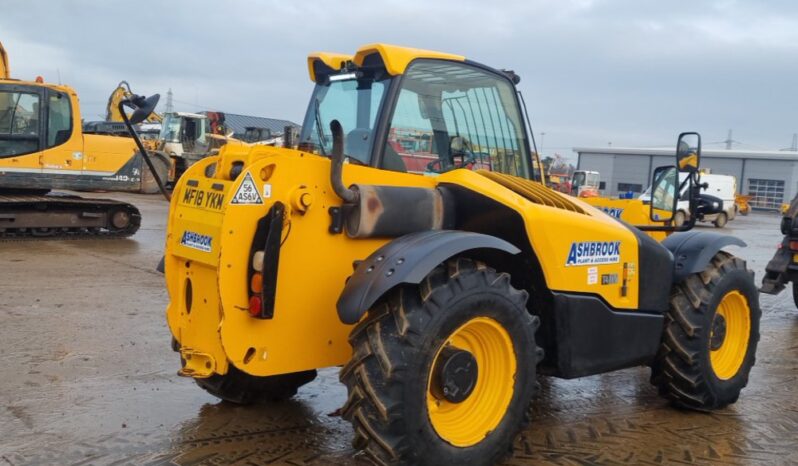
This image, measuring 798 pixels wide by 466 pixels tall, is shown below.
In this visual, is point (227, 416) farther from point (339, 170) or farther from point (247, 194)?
point (339, 170)

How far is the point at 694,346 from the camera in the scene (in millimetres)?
4887

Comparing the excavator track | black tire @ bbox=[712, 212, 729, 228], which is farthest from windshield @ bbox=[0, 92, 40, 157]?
black tire @ bbox=[712, 212, 729, 228]

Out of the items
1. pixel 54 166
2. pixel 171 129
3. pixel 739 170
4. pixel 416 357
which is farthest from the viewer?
pixel 739 170

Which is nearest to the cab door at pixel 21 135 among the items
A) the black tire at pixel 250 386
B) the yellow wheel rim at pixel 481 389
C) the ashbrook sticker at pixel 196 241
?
the black tire at pixel 250 386

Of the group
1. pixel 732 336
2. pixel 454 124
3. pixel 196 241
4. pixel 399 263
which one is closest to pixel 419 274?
pixel 399 263

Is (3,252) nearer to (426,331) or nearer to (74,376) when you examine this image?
(74,376)

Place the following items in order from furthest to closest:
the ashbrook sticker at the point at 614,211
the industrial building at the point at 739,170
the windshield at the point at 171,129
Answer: the industrial building at the point at 739,170, the windshield at the point at 171,129, the ashbrook sticker at the point at 614,211

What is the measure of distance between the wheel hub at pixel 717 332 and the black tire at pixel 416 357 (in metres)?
1.94

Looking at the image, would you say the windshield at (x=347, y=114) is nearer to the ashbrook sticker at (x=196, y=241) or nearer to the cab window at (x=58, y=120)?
the ashbrook sticker at (x=196, y=241)

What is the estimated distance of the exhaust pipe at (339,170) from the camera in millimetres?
3568

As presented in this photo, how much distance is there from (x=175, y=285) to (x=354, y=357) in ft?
4.08

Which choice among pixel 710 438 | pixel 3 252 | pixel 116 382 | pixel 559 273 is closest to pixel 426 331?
pixel 559 273

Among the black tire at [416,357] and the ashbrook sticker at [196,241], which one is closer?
the black tire at [416,357]

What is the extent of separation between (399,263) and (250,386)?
1.70 metres
